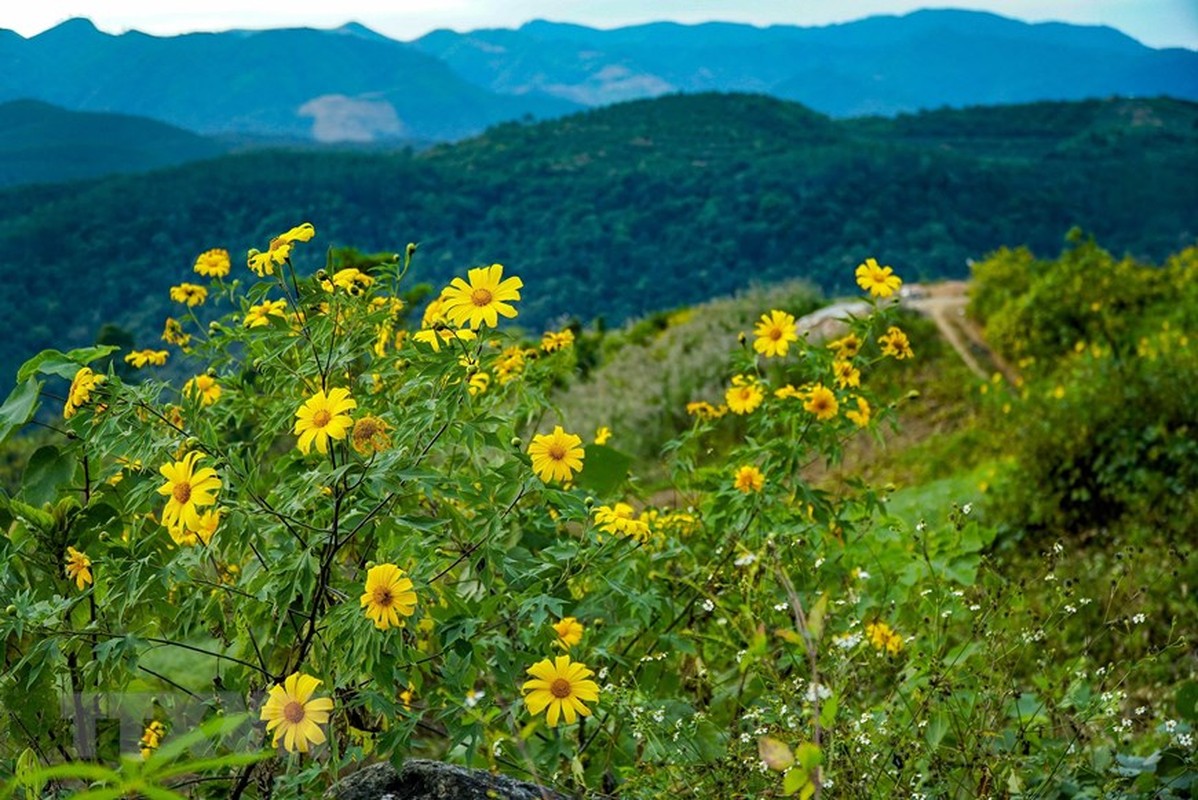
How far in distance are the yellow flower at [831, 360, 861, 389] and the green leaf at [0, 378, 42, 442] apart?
156cm

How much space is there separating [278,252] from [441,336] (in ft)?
0.88

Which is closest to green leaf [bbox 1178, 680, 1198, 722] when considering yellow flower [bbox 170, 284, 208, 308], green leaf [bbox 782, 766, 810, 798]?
green leaf [bbox 782, 766, 810, 798]

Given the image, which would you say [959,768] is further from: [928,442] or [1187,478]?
[928,442]

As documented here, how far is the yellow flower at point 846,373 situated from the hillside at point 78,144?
69293 mm

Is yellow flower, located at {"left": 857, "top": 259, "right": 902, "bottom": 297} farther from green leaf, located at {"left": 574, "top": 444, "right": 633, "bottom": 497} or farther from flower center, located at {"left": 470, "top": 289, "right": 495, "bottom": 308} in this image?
flower center, located at {"left": 470, "top": 289, "right": 495, "bottom": 308}

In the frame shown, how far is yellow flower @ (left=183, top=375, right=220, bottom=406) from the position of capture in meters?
2.22

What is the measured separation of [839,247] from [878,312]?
54067 mm

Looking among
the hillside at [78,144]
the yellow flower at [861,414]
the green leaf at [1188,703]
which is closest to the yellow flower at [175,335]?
the yellow flower at [861,414]

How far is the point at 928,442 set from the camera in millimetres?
8562

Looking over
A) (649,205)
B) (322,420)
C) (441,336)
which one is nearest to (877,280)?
(441,336)

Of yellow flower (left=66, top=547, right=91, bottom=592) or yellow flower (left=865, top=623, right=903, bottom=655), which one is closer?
yellow flower (left=66, top=547, right=91, bottom=592)

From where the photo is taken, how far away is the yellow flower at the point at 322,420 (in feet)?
4.89

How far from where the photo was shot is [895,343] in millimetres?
2574

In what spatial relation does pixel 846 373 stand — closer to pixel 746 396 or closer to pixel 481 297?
pixel 746 396
